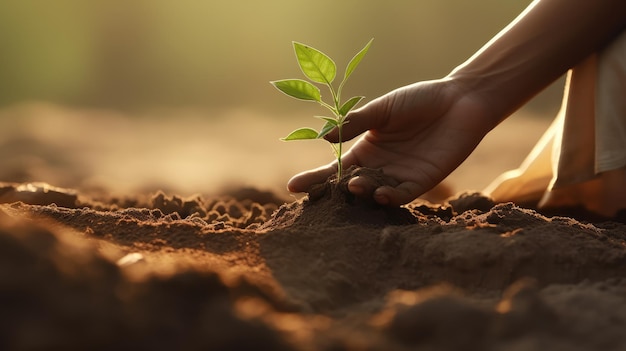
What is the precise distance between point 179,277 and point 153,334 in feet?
0.38

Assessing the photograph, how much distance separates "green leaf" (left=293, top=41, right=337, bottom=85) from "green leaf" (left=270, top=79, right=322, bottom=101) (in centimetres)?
3

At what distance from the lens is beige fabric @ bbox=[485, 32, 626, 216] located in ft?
7.09

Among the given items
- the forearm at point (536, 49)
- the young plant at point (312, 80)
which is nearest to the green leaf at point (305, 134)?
the young plant at point (312, 80)

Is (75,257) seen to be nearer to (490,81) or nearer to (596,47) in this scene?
(490,81)

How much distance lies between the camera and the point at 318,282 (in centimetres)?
119

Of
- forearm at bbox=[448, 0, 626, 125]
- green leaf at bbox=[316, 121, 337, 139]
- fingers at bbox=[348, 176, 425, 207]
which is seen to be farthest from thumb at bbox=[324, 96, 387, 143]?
forearm at bbox=[448, 0, 626, 125]

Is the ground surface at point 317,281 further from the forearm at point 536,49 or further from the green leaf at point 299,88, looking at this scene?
the forearm at point 536,49

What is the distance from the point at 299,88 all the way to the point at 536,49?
1.04 meters

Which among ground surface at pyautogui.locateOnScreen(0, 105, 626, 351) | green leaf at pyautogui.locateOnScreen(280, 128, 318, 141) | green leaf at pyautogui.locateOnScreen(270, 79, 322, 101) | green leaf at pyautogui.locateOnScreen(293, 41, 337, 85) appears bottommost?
ground surface at pyautogui.locateOnScreen(0, 105, 626, 351)

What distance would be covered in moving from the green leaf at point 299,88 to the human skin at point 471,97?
0.26 meters

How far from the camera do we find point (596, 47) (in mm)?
2232

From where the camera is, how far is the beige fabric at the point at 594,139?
216 centimetres

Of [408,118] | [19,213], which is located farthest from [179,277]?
[408,118]

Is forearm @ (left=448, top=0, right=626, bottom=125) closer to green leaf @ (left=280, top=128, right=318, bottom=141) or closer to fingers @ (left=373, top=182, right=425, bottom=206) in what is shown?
fingers @ (left=373, top=182, right=425, bottom=206)
